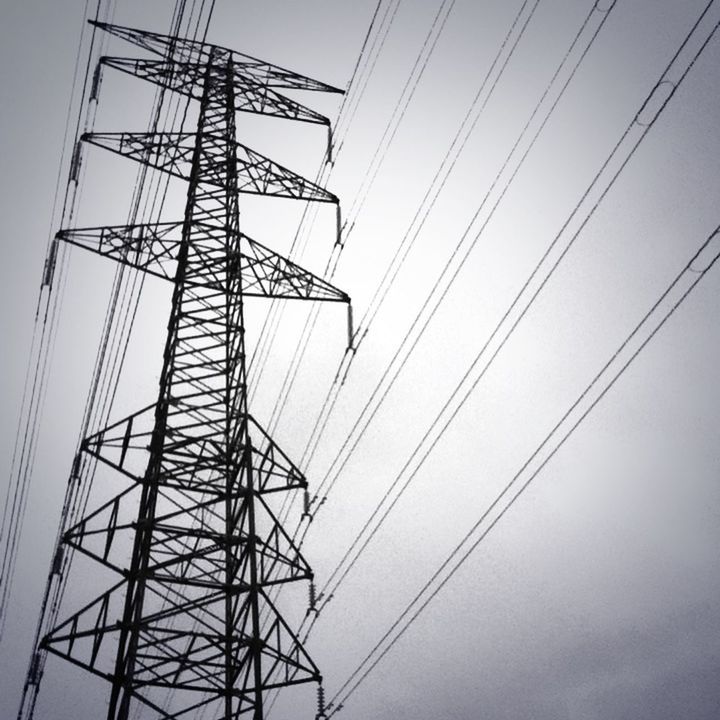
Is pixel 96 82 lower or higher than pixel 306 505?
higher

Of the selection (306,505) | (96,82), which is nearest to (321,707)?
(306,505)

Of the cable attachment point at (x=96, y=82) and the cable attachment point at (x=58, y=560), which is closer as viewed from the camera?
the cable attachment point at (x=58, y=560)

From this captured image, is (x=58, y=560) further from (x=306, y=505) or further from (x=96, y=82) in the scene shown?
(x=96, y=82)

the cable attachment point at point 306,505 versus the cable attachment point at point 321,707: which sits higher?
the cable attachment point at point 306,505

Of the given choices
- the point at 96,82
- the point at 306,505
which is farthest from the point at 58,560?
the point at 96,82

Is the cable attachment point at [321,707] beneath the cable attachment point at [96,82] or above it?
beneath

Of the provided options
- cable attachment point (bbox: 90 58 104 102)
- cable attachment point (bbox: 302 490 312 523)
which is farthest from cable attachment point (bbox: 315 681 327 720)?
cable attachment point (bbox: 90 58 104 102)

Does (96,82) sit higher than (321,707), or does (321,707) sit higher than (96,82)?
(96,82)

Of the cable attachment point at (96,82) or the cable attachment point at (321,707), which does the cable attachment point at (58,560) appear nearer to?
the cable attachment point at (321,707)

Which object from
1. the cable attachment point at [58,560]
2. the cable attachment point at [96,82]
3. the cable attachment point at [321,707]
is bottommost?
the cable attachment point at [321,707]

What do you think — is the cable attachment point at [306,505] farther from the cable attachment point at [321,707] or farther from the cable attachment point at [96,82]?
the cable attachment point at [96,82]

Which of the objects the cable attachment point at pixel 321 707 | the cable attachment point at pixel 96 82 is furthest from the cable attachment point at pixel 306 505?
the cable attachment point at pixel 96 82

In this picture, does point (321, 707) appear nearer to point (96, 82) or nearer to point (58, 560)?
point (58, 560)

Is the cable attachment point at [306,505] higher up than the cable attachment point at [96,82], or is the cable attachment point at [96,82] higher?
the cable attachment point at [96,82]
